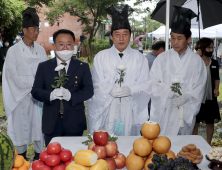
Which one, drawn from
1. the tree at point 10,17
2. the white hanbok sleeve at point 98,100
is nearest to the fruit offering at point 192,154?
the white hanbok sleeve at point 98,100

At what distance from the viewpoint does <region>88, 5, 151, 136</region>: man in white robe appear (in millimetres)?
2805

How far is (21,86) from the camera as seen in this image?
10.6 feet

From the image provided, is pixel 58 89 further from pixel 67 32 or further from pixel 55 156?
pixel 55 156

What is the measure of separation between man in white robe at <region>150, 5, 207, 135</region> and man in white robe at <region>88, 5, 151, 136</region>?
21 cm

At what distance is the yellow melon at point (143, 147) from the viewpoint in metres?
1.60

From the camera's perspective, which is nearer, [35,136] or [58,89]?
[58,89]

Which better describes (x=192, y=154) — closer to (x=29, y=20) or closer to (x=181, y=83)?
(x=181, y=83)

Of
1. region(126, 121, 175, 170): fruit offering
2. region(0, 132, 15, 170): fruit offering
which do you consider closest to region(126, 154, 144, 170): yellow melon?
region(126, 121, 175, 170): fruit offering

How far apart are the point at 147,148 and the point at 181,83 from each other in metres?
1.51

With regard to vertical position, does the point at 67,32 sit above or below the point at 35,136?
above

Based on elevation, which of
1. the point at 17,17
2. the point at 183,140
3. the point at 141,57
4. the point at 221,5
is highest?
the point at 17,17

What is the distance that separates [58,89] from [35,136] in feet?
4.50

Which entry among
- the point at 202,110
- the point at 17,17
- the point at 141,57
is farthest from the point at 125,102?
the point at 17,17

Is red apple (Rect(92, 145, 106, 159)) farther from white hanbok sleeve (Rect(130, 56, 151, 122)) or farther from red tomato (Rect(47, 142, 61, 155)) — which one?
white hanbok sleeve (Rect(130, 56, 151, 122))
